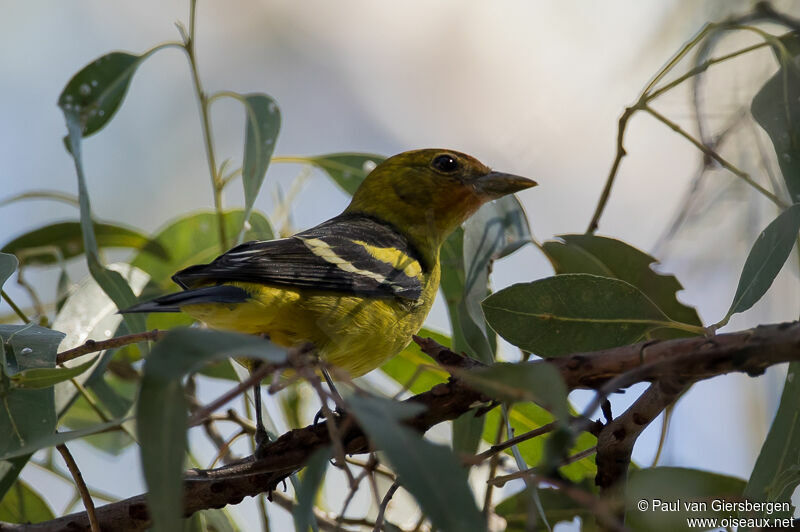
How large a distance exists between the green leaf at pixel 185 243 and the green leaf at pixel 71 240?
58mm

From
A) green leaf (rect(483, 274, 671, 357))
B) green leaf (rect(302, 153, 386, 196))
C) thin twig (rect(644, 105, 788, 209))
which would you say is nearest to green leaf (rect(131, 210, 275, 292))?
green leaf (rect(302, 153, 386, 196))

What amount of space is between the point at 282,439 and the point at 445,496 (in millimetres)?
880

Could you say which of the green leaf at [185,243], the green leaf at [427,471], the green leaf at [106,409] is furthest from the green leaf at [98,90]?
the green leaf at [427,471]

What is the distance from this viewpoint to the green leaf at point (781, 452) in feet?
5.96

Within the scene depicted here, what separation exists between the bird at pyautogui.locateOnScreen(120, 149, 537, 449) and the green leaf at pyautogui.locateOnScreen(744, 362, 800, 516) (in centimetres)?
112

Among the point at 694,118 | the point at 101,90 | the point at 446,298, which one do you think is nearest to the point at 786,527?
the point at 694,118

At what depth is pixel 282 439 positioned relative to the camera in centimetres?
198

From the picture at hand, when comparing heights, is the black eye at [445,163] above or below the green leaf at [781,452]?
above

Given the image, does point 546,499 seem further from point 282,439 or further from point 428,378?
point 282,439

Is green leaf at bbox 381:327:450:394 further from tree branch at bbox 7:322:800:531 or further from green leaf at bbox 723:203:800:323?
green leaf at bbox 723:203:800:323

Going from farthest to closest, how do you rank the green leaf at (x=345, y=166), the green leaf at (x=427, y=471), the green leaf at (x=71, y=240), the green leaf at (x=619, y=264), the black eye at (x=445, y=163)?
the black eye at (x=445, y=163)
the green leaf at (x=345, y=166)
the green leaf at (x=71, y=240)
the green leaf at (x=619, y=264)
the green leaf at (x=427, y=471)

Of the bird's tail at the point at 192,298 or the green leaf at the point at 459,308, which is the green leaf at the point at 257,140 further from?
the green leaf at the point at 459,308

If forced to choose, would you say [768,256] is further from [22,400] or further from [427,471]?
[22,400]

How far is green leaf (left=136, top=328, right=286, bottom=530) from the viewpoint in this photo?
1.21m
